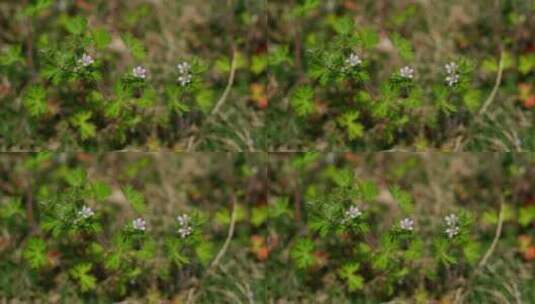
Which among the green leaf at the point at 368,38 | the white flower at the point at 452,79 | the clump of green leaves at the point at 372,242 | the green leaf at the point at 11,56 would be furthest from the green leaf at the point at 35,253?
the white flower at the point at 452,79

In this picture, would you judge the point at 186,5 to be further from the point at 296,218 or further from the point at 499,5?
the point at 499,5

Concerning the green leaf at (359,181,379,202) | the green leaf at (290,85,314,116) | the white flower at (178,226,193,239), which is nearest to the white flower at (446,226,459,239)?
the green leaf at (359,181,379,202)

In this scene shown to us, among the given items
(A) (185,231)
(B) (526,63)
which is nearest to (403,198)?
(B) (526,63)

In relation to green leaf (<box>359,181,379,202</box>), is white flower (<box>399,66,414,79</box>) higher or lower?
higher

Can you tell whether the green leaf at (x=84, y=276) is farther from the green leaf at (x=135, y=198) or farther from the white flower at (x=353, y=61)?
the white flower at (x=353, y=61)

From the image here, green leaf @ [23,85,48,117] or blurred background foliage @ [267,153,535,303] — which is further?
blurred background foliage @ [267,153,535,303]

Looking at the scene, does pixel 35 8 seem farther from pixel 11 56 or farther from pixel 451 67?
pixel 451 67

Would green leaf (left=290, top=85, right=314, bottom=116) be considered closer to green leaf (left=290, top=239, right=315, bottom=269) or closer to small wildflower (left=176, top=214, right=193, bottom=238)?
green leaf (left=290, top=239, right=315, bottom=269)

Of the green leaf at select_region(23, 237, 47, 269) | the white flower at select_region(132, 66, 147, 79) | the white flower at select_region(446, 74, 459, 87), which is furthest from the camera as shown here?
the white flower at select_region(446, 74, 459, 87)
